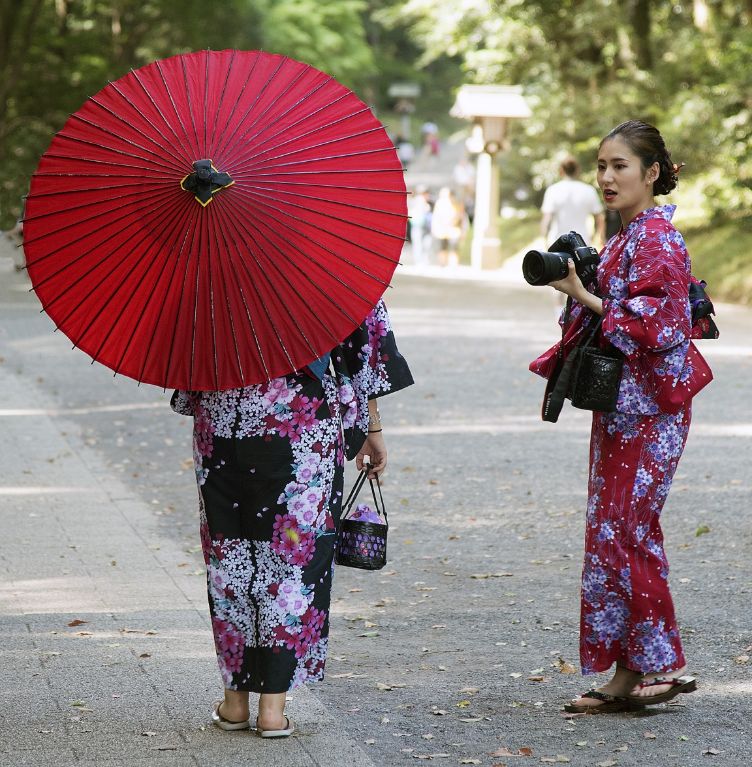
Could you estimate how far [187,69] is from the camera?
3873 mm

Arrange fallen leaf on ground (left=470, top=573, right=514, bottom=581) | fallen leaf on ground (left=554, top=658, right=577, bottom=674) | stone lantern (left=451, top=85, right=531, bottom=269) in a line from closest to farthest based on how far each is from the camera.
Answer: fallen leaf on ground (left=554, top=658, right=577, bottom=674) < fallen leaf on ground (left=470, top=573, right=514, bottom=581) < stone lantern (left=451, top=85, right=531, bottom=269)

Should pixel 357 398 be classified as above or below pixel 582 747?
above

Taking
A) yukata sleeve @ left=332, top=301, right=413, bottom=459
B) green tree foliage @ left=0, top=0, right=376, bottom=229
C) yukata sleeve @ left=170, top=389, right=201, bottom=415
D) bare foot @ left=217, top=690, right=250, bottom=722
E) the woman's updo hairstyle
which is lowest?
bare foot @ left=217, top=690, right=250, bottom=722

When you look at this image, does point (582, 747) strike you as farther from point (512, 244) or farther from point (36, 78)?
point (512, 244)

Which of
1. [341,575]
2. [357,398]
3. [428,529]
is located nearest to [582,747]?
[357,398]

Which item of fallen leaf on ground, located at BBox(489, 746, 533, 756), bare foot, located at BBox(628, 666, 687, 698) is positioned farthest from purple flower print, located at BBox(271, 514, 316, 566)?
bare foot, located at BBox(628, 666, 687, 698)

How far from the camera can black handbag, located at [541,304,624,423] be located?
4.23 metres

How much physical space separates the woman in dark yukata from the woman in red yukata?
0.69 m

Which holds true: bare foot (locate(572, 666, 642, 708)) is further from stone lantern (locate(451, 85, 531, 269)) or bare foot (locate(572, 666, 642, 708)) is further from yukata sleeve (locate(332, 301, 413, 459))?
stone lantern (locate(451, 85, 531, 269))

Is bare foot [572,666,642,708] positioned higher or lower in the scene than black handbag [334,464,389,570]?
lower

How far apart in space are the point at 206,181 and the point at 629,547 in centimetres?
174

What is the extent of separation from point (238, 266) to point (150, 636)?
2005 mm

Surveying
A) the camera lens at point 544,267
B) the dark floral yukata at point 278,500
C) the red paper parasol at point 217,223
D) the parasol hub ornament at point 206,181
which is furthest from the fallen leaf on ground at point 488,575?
the parasol hub ornament at point 206,181

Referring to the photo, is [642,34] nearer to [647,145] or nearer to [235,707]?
[647,145]
